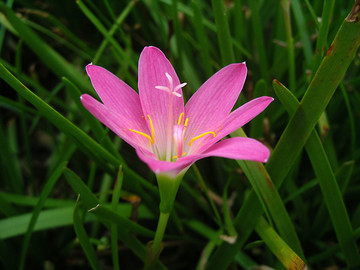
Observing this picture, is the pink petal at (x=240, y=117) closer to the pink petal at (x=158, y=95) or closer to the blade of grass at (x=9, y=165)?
the pink petal at (x=158, y=95)

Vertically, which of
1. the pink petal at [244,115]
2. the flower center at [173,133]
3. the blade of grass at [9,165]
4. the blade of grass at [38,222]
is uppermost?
the pink petal at [244,115]

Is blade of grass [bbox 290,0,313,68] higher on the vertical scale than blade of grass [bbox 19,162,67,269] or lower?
higher

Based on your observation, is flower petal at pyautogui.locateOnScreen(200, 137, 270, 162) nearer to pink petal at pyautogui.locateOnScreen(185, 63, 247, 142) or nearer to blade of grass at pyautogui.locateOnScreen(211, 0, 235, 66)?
pink petal at pyautogui.locateOnScreen(185, 63, 247, 142)

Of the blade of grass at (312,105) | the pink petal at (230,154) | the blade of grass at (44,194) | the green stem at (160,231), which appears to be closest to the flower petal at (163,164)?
the pink petal at (230,154)

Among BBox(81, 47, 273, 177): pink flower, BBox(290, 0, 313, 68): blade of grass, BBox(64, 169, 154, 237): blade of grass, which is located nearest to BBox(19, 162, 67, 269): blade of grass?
BBox(64, 169, 154, 237): blade of grass

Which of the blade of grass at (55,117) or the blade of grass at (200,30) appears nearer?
the blade of grass at (55,117)

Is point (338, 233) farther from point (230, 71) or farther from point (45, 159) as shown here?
point (45, 159)

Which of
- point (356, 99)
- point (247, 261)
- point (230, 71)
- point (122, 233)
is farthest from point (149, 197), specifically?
point (356, 99)

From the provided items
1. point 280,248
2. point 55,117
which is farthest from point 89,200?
point 280,248
